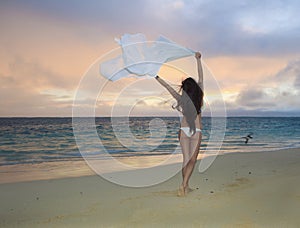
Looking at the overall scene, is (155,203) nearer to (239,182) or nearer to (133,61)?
(133,61)

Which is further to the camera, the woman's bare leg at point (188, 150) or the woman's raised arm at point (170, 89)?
the woman's bare leg at point (188, 150)

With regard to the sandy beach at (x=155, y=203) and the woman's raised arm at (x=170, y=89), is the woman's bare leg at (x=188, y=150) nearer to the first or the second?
the sandy beach at (x=155, y=203)

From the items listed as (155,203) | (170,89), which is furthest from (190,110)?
(155,203)

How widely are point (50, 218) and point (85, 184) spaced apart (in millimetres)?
2700

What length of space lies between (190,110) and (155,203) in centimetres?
162

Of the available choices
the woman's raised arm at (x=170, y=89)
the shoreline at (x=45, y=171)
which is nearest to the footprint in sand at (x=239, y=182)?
the shoreline at (x=45, y=171)

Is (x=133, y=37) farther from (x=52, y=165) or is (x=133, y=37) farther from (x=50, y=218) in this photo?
(x=52, y=165)

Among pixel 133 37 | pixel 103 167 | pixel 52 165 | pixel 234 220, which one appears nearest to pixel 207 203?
pixel 234 220

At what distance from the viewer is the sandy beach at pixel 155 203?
470 cm

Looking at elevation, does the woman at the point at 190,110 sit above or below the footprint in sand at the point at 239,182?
above

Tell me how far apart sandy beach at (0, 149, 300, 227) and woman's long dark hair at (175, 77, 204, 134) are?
1.38 metres

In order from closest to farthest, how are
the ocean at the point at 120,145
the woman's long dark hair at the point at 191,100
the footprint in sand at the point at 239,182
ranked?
the woman's long dark hair at the point at 191,100, the footprint in sand at the point at 239,182, the ocean at the point at 120,145

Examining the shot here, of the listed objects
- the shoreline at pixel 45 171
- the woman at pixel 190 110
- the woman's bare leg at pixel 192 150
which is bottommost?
the shoreline at pixel 45 171

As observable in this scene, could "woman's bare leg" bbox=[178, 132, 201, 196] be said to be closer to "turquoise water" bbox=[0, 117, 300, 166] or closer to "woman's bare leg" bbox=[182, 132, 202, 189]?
"woman's bare leg" bbox=[182, 132, 202, 189]
